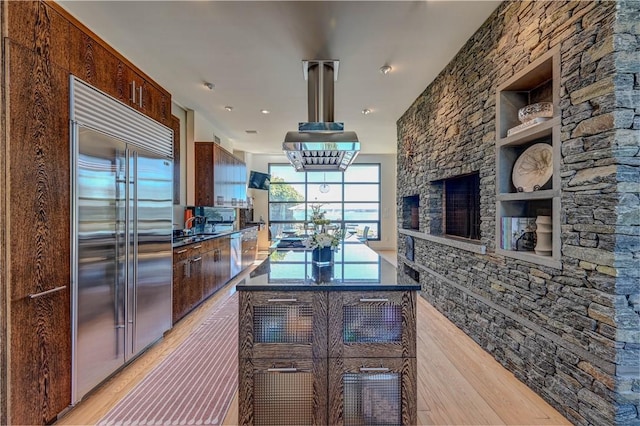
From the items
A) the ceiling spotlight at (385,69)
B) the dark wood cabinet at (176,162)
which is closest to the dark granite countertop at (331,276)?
the ceiling spotlight at (385,69)

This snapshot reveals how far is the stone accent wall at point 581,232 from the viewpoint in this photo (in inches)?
68.4

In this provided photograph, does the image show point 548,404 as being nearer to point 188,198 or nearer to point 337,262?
point 337,262

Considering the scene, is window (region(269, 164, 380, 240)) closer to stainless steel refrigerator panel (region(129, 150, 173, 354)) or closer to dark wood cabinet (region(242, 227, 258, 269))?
dark wood cabinet (region(242, 227, 258, 269))

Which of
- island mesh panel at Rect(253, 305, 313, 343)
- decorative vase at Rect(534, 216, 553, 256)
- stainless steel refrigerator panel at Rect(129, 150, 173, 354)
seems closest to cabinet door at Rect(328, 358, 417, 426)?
island mesh panel at Rect(253, 305, 313, 343)

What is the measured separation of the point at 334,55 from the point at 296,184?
278 inches

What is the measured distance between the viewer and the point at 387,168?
409 inches

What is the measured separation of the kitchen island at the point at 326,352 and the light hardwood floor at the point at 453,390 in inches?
18.7

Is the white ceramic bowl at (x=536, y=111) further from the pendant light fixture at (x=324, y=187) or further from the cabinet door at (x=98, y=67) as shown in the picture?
the pendant light fixture at (x=324, y=187)

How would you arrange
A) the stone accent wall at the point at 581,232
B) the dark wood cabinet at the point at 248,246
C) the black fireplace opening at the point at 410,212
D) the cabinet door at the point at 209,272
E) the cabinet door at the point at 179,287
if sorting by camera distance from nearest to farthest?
the stone accent wall at the point at 581,232 → the cabinet door at the point at 179,287 → the cabinet door at the point at 209,272 → the black fireplace opening at the point at 410,212 → the dark wood cabinet at the point at 248,246

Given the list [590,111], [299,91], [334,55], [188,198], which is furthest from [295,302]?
[188,198]

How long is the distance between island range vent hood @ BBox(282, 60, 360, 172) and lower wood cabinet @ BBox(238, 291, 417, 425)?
1662mm

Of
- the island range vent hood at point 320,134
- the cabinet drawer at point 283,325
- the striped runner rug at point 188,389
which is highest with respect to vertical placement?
the island range vent hood at point 320,134

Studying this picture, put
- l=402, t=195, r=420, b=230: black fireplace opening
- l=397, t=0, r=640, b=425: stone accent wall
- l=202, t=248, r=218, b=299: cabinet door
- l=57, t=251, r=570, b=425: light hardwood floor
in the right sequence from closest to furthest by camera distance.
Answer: l=397, t=0, r=640, b=425: stone accent wall < l=57, t=251, r=570, b=425: light hardwood floor < l=202, t=248, r=218, b=299: cabinet door < l=402, t=195, r=420, b=230: black fireplace opening

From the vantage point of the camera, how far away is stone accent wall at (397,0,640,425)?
5.70ft
